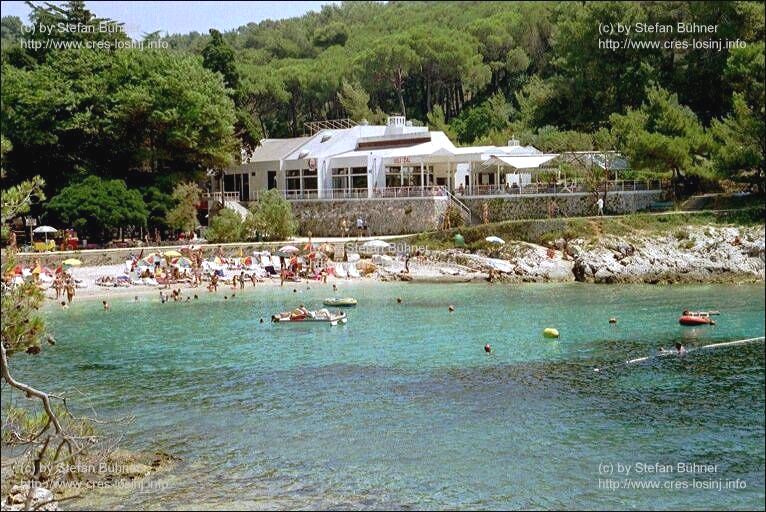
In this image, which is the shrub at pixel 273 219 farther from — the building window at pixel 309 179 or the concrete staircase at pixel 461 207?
the concrete staircase at pixel 461 207

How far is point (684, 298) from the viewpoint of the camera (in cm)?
3281

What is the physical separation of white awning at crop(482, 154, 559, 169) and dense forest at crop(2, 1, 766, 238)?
4052mm

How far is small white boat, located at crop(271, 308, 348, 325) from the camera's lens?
2993 cm

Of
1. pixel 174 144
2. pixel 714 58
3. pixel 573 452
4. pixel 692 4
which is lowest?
pixel 573 452

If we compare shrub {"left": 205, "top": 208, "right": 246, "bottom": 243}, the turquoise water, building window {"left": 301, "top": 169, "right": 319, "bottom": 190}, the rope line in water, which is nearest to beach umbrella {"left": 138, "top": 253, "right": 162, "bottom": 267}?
shrub {"left": 205, "top": 208, "right": 246, "bottom": 243}

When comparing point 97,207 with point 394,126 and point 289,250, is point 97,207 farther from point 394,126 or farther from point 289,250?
point 394,126

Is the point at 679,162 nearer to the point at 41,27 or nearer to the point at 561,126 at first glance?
the point at 561,126

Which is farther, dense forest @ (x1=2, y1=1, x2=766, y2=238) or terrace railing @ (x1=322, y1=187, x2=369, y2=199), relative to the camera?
terrace railing @ (x1=322, y1=187, x2=369, y2=199)

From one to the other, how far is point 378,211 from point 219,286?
11.8 metres

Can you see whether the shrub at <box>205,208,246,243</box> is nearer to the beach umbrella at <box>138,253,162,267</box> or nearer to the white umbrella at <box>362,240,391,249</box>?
the beach umbrella at <box>138,253,162,267</box>

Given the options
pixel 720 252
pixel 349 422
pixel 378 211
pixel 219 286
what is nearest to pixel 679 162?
pixel 720 252

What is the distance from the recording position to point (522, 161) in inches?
1889

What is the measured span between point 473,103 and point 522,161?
29151mm

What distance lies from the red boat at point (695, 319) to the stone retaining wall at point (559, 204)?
18.0 meters
